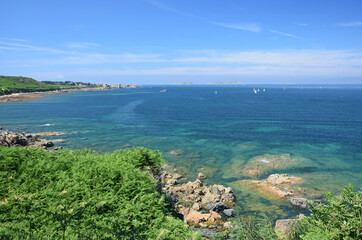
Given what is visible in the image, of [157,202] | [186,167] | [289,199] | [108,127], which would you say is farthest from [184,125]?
[157,202]

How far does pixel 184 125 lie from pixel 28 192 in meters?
67.5

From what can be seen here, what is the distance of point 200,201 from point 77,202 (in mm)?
20319

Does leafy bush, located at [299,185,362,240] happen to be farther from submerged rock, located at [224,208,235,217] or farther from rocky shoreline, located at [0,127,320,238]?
submerged rock, located at [224,208,235,217]

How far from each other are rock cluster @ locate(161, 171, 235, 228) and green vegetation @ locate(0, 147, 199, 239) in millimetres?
11974

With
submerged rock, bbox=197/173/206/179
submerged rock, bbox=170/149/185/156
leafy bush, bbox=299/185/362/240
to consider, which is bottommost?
submerged rock, bbox=197/173/206/179

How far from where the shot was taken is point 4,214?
12336 millimetres

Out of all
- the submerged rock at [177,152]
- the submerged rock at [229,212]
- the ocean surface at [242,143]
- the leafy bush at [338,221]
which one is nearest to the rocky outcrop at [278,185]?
the ocean surface at [242,143]

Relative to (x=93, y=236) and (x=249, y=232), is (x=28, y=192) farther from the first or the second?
(x=249, y=232)

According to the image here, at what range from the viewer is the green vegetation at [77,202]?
36.6ft

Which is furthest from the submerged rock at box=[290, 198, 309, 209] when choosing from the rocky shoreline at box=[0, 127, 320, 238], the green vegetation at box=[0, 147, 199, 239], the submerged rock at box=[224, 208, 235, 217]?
the green vegetation at box=[0, 147, 199, 239]

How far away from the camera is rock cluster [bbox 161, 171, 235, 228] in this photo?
25.8 metres

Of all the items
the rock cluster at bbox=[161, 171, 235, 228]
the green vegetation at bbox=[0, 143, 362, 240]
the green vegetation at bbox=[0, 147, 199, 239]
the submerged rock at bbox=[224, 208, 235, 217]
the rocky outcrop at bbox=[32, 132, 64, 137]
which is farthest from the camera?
the rocky outcrop at bbox=[32, 132, 64, 137]

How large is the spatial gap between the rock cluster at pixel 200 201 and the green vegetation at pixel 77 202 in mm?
11974

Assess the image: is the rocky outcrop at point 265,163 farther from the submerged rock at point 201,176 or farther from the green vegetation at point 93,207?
the green vegetation at point 93,207
